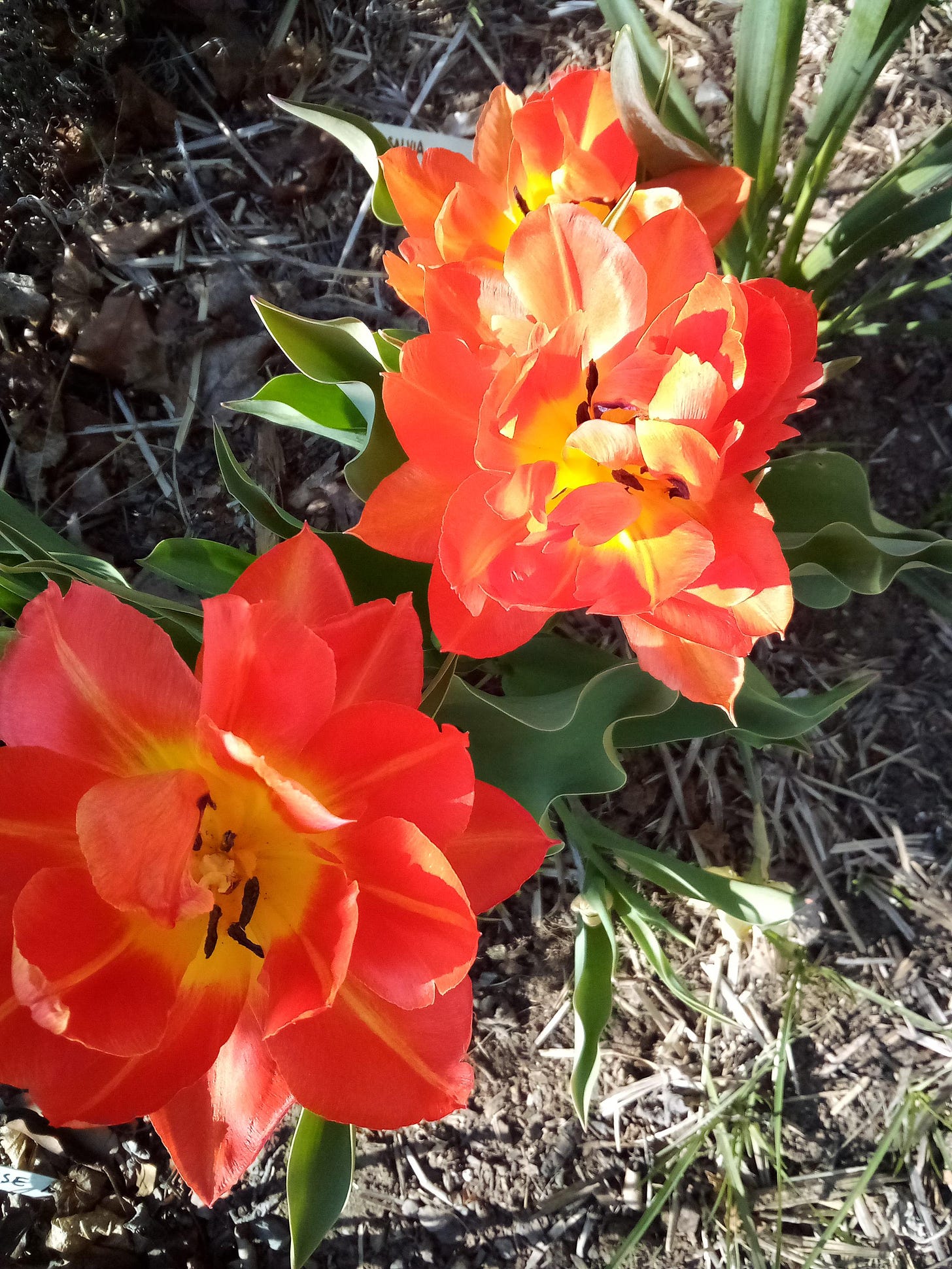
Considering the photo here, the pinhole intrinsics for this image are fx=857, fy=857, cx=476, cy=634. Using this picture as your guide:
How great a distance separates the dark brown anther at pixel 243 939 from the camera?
688 mm

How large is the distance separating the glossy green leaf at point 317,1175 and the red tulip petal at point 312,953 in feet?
0.97

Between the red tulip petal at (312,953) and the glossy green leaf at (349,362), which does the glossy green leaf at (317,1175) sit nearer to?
the red tulip petal at (312,953)

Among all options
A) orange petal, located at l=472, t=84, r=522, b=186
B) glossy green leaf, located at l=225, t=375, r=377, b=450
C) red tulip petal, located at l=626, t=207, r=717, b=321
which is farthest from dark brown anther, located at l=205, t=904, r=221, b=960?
orange petal, located at l=472, t=84, r=522, b=186

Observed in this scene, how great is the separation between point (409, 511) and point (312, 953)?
1.27 ft

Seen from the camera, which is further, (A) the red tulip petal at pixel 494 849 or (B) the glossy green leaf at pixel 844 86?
(B) the glossy green leaf at pixel 844 86

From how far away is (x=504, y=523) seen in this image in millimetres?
728

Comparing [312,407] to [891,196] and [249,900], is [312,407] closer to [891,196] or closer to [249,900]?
[249,900]

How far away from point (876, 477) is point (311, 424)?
905mm

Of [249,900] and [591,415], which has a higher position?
[591,415]

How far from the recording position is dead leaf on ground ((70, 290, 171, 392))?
1458 mm

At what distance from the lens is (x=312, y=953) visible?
0.64 m

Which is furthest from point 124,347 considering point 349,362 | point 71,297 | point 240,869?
point 240,869

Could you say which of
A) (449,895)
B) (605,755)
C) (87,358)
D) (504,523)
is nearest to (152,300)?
(87,358)

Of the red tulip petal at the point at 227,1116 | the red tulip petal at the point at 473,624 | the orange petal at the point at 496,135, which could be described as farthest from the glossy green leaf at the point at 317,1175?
the orange petal at the point at 496,135
